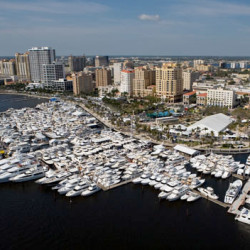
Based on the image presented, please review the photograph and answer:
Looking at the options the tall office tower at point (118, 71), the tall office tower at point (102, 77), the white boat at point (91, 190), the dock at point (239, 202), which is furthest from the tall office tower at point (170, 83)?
the white boat at point (91, 190)

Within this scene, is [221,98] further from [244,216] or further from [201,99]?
[244,216]

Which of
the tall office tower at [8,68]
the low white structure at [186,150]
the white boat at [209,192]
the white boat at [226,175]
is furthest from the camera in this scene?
the tall office tower at [8,68]

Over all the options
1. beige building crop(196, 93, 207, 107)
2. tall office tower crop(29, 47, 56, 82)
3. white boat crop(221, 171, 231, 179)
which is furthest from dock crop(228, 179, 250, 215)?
tall office tower crop(29, 47, 56, 82)

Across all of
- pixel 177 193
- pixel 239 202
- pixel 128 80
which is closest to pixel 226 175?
pixel 239 202

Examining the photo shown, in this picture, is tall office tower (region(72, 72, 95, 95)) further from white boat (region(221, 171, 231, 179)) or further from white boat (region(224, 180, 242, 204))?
white boat (region(224, 180, 242, 204))

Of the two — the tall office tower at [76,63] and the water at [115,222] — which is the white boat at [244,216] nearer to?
the water at [115,222]
